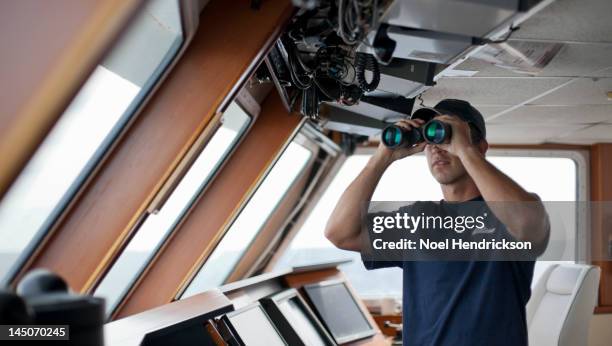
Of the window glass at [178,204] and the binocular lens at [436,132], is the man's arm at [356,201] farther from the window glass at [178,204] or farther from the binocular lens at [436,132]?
the window glass at [178,204]

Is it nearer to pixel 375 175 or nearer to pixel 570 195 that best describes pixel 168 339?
pixel 375 175

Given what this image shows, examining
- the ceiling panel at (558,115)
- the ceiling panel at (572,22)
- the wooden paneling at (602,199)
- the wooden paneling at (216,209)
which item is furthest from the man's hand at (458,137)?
the wooden paneling at (602,199)

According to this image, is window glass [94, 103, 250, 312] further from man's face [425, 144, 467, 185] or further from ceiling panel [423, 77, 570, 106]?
man's face [425, 144, 467, 185]

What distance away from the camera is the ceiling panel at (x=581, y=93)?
372 centimetres

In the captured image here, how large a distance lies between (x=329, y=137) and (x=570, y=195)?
287 cm

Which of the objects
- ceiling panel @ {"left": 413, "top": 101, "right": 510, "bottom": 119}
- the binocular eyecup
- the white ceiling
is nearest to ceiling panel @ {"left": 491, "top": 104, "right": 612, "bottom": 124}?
the white ceiling

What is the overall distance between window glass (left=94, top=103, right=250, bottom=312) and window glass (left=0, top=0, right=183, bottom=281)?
3.87 feet

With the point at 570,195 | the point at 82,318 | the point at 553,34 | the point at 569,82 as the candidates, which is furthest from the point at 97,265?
the point at 570,195

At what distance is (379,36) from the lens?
1.95 m

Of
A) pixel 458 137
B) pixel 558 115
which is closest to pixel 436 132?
pixel 458 137

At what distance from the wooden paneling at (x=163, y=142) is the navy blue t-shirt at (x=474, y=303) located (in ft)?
3.24

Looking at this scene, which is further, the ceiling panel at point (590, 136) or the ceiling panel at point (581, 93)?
the ceiling panel at point (590, 136)

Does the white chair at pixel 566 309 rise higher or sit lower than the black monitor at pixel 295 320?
higher
